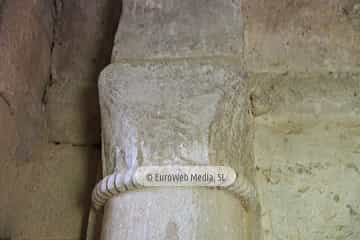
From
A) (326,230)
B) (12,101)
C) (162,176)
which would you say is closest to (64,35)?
(12,101)

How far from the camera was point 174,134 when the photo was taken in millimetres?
1349

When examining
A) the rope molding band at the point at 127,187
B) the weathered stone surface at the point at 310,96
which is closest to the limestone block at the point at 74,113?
the rope molding band at the point at 127,187

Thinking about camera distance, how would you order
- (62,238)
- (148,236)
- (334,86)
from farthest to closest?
(334,86)
(62,238)
(148,236)

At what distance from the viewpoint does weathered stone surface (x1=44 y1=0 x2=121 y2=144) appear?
1.65 metres

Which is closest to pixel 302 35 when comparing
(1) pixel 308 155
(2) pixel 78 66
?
(1) pixel 308 155

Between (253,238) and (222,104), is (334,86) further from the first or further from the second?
(253,238)

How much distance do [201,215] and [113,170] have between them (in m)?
0.26

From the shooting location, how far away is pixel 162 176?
1.27 metres

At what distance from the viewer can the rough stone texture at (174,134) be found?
1.25 metres

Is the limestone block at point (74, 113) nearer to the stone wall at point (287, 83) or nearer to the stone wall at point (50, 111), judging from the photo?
the stone wall at point (50, 111)

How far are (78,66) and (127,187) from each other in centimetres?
60

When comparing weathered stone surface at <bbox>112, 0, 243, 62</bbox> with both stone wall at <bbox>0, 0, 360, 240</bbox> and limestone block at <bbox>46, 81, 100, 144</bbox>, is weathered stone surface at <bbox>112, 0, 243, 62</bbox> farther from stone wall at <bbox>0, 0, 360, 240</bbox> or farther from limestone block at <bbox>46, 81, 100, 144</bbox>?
limestone block at <bbox>46, 81, 100, 144</bbox>

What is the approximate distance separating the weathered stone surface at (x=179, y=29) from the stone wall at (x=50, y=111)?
244mm

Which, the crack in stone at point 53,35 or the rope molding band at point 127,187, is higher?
the crack in stone at point 53,35
